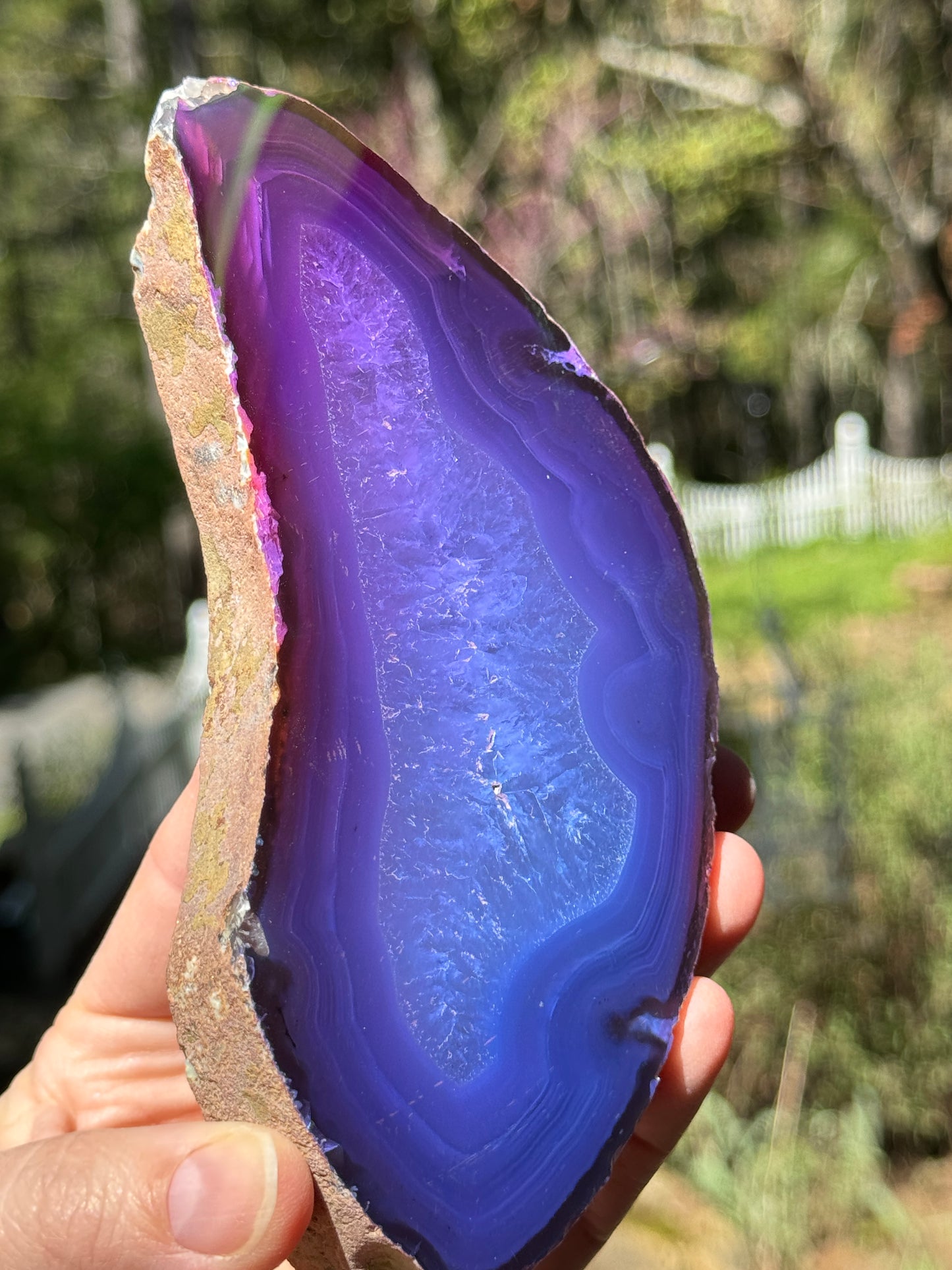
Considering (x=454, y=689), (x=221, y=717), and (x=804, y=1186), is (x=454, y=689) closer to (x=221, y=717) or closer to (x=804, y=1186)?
(x=221, y=717)

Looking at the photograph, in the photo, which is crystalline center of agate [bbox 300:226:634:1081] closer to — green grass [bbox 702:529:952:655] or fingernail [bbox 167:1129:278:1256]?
fingernail [bbox 167:1129:278:1256]

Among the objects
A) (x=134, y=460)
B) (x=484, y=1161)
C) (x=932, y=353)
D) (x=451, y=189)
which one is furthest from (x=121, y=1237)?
(x=932, y=353)

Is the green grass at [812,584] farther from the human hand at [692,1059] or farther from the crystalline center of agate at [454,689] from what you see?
the crystalline center of agate at [454,689]

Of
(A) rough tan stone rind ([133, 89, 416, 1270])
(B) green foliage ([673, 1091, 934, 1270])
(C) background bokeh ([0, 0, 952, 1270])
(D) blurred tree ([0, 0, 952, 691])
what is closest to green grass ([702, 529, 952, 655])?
(C) background bokeh ([0, 0, 952, 1270])

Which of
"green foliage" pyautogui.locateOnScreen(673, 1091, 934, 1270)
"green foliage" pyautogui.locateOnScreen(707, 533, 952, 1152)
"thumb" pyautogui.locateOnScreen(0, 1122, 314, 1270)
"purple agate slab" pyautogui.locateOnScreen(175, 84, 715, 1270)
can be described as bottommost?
"green foliage" pyautogui.locateOnScreen(673, 1091, 934, 1270)

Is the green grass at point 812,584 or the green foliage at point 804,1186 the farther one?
the green grass at point 812,584

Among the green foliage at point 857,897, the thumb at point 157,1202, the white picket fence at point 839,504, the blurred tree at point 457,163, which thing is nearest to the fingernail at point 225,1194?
the thumb at point 157,1202
